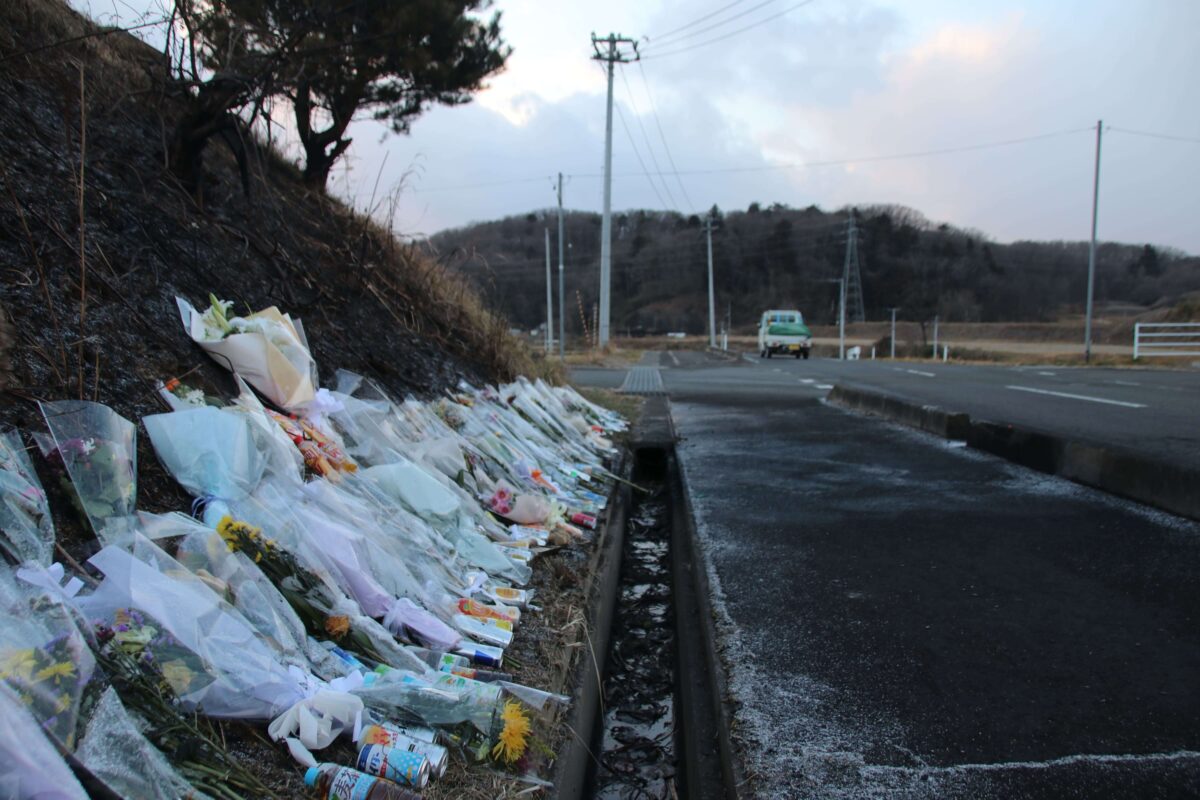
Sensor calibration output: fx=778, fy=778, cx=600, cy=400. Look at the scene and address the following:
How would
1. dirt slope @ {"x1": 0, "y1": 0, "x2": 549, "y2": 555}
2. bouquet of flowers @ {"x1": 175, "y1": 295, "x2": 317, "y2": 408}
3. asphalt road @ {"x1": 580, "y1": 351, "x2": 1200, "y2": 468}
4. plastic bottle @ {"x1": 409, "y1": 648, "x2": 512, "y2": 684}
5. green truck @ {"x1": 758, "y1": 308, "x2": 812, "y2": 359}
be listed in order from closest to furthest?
plastic bottle @ {"x1": 409, "y1": 648, "x2": 512, "y2": 684} < dirt slope @ {"x1": 0, "y1": 0, "x2": 549, "y2": 555} < bouquet of flowers @ {"x1": 175, "y1": 295, "x2": 317, "y2": 408} < asphalt road @ {"x1": 580, "y1": 351, "x2": 1200, "y2": 468} < green truck @ {"x1": 758, "y1": 308, "x2": 812, "y2": 359}

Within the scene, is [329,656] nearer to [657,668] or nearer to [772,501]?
[657,668]

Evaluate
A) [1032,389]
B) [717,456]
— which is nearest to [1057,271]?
[1032,389]

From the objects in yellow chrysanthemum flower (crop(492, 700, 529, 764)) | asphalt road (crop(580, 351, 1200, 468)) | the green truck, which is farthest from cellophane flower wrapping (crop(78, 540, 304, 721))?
the green truck

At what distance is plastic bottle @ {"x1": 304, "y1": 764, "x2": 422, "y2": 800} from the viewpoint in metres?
1.95

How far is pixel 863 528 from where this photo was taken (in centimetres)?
491

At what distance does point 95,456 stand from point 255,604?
2.45 ft

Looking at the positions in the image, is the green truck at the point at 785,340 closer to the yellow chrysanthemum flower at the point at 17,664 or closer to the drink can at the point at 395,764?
the drink can at the point at 395,764

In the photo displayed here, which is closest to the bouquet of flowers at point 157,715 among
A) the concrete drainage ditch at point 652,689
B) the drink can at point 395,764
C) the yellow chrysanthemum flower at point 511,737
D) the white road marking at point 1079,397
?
the drink can at point 395,764

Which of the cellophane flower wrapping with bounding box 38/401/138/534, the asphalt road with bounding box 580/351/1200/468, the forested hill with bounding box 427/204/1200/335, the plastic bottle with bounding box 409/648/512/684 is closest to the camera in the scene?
the cellophane flower wrapping with bounding box 38/401/138/534

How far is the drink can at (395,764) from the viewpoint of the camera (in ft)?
6.72

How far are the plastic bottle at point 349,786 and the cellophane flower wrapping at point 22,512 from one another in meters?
0.92

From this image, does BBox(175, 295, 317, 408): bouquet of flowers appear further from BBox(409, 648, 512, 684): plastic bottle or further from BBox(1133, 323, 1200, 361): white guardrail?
BBox(1133, 323, 1200, 361): white guardrail

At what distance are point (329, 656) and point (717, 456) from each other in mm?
5812

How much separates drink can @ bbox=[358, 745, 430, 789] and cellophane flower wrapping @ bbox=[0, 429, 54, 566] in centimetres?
100
